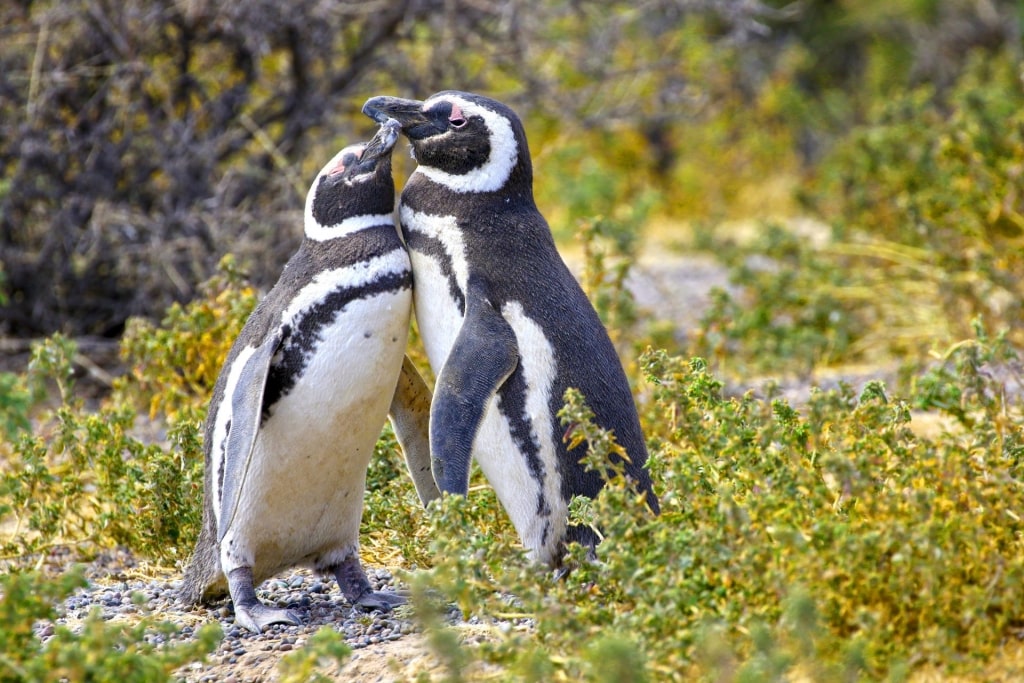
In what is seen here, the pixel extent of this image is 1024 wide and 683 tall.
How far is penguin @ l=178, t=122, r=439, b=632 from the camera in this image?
333cm

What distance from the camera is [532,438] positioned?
10.9 ft

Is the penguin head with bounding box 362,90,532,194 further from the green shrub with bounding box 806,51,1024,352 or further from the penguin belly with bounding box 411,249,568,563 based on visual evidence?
the green shrub with bounding box 806,51,1024,352

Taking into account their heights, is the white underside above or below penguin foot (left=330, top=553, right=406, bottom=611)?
above

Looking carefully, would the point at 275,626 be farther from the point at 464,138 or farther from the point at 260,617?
the point at 464,138

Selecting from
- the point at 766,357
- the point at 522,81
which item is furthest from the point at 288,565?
the point at 522,81

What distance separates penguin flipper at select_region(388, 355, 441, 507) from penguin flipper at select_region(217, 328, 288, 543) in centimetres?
49

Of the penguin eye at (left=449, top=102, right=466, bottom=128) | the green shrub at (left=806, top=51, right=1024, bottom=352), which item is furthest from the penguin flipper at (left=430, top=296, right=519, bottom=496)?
A: the green shrub at (left=806, top=51, right=1024, bottom=352)

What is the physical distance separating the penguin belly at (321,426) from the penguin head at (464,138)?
0.38 meters

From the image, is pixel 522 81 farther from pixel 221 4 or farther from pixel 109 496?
pixel 109 496

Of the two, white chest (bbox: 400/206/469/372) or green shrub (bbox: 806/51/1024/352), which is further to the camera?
green shrub (bbox: 806/51/1024/352)

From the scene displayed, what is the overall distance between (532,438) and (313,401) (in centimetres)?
56

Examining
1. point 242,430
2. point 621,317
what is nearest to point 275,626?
point 242,430

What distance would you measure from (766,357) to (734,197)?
5.21m

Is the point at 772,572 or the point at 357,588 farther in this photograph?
the point at 357,588
